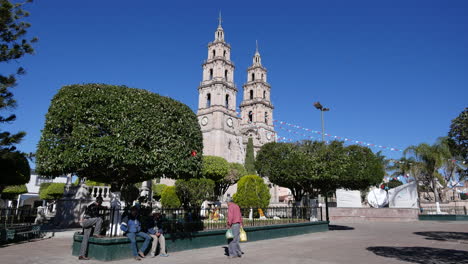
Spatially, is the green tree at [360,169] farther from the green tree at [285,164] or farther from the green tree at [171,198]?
the green tree at [171,198]

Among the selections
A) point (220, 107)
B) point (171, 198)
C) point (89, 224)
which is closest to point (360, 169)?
point (89, 224)

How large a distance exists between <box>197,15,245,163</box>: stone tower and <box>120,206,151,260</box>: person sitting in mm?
42773

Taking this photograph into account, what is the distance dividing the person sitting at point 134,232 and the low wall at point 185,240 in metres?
0.21

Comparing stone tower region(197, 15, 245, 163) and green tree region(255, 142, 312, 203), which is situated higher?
stone tower region(197, 15, 245, 163)

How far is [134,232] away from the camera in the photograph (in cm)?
826

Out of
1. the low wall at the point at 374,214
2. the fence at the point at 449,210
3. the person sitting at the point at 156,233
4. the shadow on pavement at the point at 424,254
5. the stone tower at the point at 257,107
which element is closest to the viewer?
the shadow on pavement at the point at 424,254

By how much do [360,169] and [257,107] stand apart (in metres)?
49.9

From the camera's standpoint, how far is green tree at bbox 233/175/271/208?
65.8 ft

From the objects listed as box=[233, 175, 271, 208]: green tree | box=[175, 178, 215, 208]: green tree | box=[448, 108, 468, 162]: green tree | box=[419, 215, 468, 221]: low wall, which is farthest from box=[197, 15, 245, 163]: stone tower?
box=[448, 108, 468, 162]: green tree

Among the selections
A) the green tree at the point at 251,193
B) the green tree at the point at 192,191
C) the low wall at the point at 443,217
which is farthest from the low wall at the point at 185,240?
the low wall at the point at 443,217

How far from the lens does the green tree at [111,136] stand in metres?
8.25

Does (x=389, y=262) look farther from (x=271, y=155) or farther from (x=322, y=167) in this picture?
(x=271, y=155)

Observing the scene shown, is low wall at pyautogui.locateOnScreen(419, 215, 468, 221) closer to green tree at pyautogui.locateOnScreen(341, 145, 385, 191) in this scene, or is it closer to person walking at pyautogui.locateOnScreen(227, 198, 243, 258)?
green tree at pyautogui.locateOnScreen(341, 145, 385, 191)

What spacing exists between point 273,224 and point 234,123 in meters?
43.0
